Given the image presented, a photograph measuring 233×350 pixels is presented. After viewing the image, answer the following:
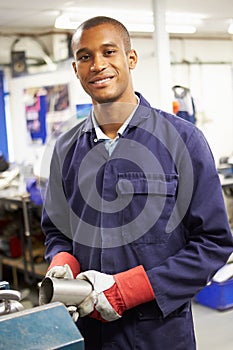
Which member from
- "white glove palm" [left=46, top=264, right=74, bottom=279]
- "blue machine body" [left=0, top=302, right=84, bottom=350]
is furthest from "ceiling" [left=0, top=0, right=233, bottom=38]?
"blue machine body" [left=0, top=302, right=84, bottom=350]

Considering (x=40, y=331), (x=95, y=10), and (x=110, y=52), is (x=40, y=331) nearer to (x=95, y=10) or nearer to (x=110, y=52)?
(x=110, y=52)

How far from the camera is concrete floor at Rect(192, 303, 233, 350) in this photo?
2.85m

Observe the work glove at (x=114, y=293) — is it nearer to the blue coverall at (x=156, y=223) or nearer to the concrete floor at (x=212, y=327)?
the blue coverall at (x=156, y=223)

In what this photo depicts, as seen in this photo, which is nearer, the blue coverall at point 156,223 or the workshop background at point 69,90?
the blue coverall at point 156,223

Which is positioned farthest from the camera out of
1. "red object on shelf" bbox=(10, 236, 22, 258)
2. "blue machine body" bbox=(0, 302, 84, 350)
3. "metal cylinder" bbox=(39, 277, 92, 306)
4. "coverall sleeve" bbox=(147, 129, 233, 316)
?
"red object on shelf" bbox=(10, 236, 22, 258)

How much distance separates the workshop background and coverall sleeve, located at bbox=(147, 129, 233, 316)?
1.38m

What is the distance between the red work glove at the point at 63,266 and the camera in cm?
117

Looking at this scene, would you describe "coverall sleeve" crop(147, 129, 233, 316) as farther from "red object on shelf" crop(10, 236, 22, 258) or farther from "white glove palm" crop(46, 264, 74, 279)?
"red object on shelf" crop(10, 236, 22, 258)

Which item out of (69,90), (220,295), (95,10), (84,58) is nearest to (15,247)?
(69,90)

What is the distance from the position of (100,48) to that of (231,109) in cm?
554

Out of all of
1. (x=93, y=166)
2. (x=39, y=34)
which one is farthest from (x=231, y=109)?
(x=93, y=166)

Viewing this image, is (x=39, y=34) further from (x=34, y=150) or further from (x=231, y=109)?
(x=231, y=109)

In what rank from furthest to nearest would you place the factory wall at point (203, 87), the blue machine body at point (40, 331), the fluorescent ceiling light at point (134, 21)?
1. the factory wall at point (203, 87)
2. the fluorescent ceiling light at point (134, 21)
3. the blue machine body at point (40, 331)

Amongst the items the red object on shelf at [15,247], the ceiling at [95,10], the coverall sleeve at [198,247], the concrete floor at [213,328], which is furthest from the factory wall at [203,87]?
the coverall sleeve at [198,247]
